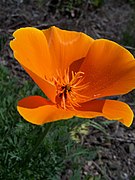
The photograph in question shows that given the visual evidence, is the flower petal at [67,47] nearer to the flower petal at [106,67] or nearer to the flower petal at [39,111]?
the flower petal at [106,67]

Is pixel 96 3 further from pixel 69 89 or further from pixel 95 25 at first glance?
pixel 69 89

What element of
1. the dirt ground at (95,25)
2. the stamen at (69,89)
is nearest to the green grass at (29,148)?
the dirt ground at (95,25)

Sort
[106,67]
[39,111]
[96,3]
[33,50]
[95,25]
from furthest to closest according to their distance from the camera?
[96,3] → [95,25] → [106,67] → [33,50] → [39,111]

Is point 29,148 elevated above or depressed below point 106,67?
below

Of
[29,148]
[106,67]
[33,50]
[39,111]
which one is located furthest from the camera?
[29,148]

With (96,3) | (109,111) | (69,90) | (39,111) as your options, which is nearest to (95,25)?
(96,3)

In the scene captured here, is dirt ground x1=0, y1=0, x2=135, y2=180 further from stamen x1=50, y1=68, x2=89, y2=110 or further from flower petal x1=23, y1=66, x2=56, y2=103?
flower petal x1=23, y1=66, x2=56, y2=103

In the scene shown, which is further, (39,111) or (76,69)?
(76,69)
